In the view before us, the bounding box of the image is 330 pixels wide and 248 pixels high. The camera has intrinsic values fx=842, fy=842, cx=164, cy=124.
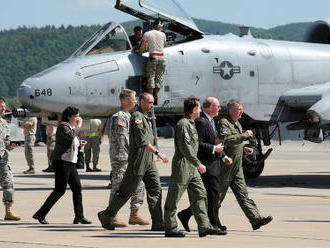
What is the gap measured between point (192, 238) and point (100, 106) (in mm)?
8509

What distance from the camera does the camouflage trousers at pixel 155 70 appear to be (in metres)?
18.6

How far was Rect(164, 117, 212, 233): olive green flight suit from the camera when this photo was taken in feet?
34.3

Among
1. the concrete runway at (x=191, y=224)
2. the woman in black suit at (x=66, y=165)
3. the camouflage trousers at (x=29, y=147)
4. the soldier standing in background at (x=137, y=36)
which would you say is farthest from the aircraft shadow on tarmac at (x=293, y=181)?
the woman in black suit at (x=66, y=165)

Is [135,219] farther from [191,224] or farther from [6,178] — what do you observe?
[6,178]

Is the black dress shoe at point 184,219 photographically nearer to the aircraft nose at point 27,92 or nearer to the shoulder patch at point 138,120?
the shoulder patch at point 138,120

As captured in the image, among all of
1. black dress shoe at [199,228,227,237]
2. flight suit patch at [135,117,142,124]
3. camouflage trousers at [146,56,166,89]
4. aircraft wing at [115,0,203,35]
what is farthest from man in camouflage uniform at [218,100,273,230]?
aircraft wing at [115,0,203,35]

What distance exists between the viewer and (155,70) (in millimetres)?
18703

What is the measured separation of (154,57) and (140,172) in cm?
789

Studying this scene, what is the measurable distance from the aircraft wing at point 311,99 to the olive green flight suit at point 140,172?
7377 mm

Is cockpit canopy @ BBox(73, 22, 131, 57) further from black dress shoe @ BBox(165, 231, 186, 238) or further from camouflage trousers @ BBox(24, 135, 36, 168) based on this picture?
black dress shoe @ BBox(165, 231, 186, 238)

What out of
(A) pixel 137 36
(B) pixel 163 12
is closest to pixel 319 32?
(B) pixel 163 12

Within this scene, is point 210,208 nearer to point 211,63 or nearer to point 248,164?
point 211,63

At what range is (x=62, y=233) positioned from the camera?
1090 cm

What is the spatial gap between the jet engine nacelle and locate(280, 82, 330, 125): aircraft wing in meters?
2.73
